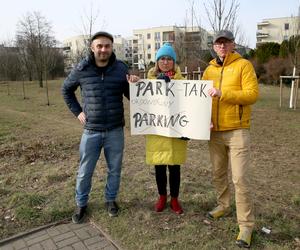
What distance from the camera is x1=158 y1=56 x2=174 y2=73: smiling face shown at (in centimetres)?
340

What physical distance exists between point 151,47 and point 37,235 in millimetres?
96262

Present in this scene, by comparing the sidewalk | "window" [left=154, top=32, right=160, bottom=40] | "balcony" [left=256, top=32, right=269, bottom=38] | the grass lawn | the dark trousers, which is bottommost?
the sidewalk

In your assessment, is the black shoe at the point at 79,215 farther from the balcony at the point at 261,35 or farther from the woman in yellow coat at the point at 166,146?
the balcony at the point at 261,35

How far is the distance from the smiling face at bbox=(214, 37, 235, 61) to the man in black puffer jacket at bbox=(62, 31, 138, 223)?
913 mm

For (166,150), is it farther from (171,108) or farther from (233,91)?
(233,91)

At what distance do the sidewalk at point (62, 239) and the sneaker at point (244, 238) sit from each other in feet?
3.92

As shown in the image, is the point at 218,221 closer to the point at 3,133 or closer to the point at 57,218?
the point at 57,218

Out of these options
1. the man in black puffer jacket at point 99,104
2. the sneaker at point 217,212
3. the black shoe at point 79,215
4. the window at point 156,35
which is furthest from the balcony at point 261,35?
the black shoe at point 79,215

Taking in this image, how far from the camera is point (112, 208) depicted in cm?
385

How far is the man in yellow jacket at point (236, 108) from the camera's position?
3037 millimetres

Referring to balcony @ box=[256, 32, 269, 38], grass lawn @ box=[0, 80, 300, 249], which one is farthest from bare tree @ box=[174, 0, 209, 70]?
balcony @ box=[256, 32, 269, 38]

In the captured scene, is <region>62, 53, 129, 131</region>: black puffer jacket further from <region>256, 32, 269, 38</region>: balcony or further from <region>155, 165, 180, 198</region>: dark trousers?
<region>256, 32, 269, 38</region>: balcony

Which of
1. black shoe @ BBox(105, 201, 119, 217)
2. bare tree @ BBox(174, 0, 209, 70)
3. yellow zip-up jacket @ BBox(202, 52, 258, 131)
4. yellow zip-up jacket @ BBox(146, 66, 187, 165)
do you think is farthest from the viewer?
bare tree @ BBox(174, 0, 209, 70)

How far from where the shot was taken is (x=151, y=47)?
9662cm
